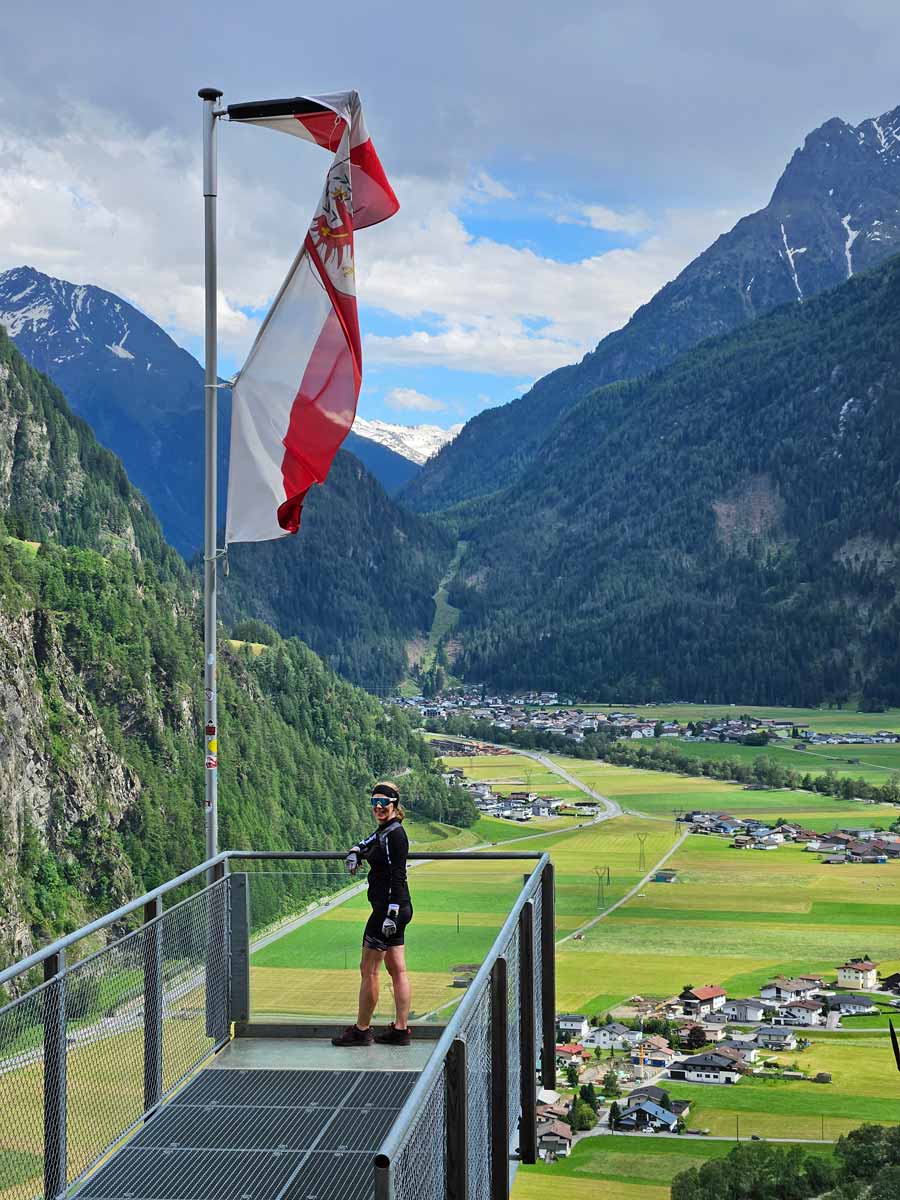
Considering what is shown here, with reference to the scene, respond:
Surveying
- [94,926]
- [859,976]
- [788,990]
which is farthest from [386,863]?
[859,976]

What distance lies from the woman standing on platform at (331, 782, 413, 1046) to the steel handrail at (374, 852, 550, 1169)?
0.94 m

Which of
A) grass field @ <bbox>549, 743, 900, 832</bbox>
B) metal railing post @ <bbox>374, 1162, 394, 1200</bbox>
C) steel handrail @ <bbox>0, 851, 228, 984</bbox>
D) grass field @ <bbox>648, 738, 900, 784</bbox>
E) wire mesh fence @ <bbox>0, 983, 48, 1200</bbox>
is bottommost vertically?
grass field @ <bbox>549, 743, 900, 832</bbox>

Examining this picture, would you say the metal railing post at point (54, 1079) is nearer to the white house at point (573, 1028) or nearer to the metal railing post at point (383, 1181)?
the metal railing post at point (383, 1181)

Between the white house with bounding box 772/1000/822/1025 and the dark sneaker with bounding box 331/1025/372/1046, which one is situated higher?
the dark sneaker with bounding box 331/1025/372/1046

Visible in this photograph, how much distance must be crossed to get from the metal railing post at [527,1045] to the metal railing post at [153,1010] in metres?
2.30

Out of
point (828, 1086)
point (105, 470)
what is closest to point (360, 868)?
point (828, 1086)

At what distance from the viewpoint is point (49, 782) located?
115 m

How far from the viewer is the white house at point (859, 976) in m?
89.4

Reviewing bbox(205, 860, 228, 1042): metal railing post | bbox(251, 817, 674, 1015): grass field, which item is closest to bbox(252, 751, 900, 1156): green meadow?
bbox(251, 817, 674, 1015): grass field

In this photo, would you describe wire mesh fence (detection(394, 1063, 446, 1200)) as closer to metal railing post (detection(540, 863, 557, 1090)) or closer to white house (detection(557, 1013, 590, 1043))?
metal railing post (detection(540, 863, 557, 1090))

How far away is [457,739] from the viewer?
193 meters

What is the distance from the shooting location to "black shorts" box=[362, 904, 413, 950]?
9.91 meters

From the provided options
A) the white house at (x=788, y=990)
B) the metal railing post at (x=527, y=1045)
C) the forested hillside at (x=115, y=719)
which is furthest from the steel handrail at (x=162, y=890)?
the forested hillside at (x=115, y=719)

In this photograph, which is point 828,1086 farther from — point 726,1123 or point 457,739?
point 457,739
